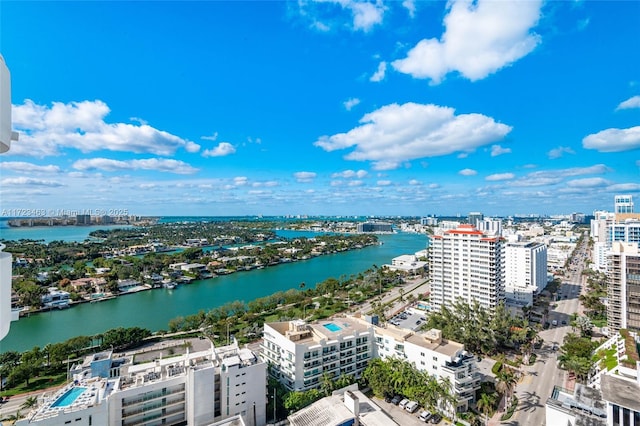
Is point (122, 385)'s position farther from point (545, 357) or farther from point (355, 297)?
point (355, 297)

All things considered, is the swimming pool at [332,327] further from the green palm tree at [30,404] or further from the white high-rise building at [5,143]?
the white high-rise building at [5,143]

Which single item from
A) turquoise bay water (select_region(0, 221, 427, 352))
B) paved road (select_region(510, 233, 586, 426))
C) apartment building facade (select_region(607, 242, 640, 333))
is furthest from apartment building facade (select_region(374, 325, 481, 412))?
turquoise bay water (select_region(0, 221, 427, 352))

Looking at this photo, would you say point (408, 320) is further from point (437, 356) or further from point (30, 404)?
point (30, 404)

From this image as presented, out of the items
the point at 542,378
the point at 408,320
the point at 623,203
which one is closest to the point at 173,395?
the point at 542,378

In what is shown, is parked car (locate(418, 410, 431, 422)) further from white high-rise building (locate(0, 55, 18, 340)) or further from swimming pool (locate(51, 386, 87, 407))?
white high-rise building (locate(0, 55, 18, 340))

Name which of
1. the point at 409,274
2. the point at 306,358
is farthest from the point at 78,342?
the point at 409,274

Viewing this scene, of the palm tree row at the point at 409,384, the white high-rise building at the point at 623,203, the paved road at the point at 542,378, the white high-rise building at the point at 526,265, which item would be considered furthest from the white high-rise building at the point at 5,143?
the white high-rise building at the point at 623,203
